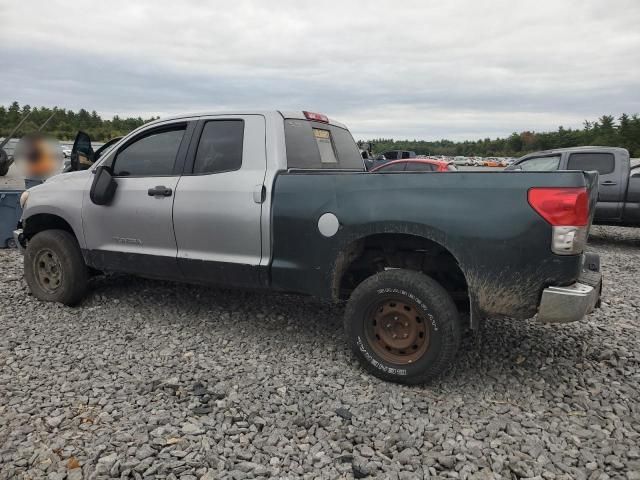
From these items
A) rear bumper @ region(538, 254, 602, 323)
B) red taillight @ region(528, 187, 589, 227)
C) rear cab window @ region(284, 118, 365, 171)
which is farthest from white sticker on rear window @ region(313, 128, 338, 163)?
rear bumper @ region(538, 254, 602, 323)

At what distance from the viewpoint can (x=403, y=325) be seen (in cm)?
325

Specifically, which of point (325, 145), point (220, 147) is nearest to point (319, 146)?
A: point (325, 145)

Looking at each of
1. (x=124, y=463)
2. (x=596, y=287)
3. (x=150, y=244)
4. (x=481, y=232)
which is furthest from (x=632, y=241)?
(x=124, y=463)

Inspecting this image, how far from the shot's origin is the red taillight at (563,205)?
2.72 meters

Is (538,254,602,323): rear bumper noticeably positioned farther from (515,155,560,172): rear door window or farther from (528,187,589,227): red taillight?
(515,155,560,172): rear door window

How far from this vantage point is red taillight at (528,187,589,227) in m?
2.72

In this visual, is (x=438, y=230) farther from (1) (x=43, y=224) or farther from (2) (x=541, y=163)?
(2) (x=541, y=163)

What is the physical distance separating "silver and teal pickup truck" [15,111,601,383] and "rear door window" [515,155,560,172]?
5.99 metres

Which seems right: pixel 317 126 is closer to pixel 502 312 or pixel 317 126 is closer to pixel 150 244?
pixel 150 244

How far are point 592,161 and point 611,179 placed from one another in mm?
494

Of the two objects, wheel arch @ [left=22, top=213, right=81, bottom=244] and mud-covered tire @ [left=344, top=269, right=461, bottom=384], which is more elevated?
wheel arch @ [left=22, top=213, right=81, bottom=244]

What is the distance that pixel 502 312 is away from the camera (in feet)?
9.82

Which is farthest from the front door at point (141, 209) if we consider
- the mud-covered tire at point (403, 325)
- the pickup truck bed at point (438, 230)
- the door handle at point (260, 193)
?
the mud-covered tire at point (403, 325)

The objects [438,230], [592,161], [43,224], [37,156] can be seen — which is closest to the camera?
[438,230]
